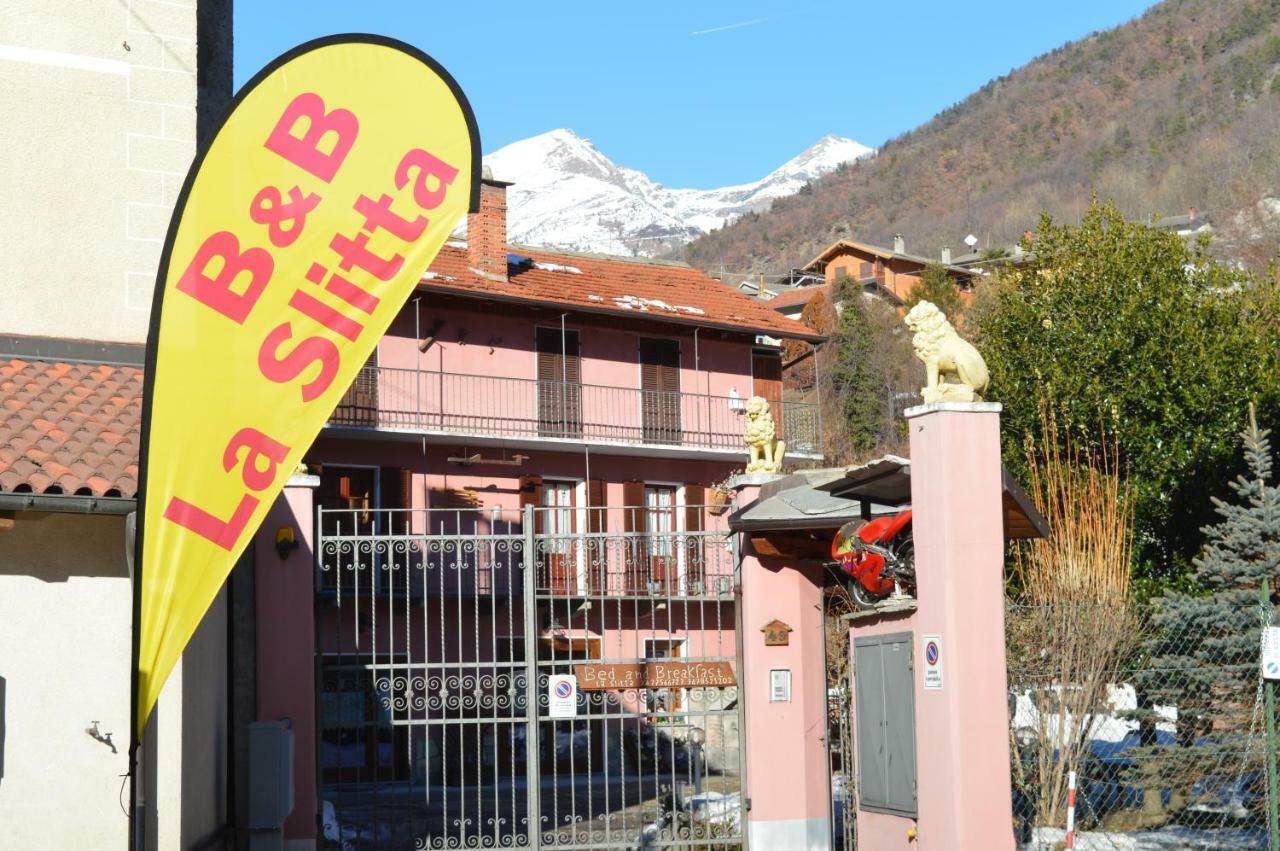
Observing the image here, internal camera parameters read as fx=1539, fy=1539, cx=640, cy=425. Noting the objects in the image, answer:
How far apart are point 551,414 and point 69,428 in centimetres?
2086

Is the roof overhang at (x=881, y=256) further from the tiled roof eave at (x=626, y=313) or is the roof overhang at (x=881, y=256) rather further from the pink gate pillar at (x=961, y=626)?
the pink gate pillar at (x=961, y=626)

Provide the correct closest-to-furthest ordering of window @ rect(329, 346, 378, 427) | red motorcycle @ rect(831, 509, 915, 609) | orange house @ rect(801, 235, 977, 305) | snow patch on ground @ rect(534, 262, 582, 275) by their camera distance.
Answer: red motorcycle @ rect(831, 509, 915, 609) < window @ rect(329, 346, 378, 427) < snow patch on ground @ rect(534, 262, 582, 275) < orange house @ rect(801, 235, 977, 305)

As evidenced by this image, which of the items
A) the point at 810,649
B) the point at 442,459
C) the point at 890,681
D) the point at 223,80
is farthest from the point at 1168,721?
the point at 442,459

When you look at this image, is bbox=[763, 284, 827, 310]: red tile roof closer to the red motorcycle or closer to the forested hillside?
the forested hillside

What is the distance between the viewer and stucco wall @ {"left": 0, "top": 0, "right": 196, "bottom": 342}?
1151cm

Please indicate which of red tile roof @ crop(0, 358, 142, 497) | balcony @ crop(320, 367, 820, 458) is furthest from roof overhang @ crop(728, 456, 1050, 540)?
balcony @ crop(320, 367, 820, 458)

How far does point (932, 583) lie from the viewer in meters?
9.62

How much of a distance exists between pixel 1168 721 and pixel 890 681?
14.9 feet

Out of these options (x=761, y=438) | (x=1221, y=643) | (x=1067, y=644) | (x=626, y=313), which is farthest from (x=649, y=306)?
(x=1221, y=643)

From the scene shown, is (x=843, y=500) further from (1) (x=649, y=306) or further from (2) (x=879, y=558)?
(1) (x=649, y=306)

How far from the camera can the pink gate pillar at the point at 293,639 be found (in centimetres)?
1271

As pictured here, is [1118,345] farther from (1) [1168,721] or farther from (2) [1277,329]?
(1) [1168,721]

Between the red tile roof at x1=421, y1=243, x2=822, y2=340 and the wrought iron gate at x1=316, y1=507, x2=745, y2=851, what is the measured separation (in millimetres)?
4426

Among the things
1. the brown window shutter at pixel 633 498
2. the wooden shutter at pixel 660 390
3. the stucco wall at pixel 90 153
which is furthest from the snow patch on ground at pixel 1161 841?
the wooden shutter at pixel 660 390
